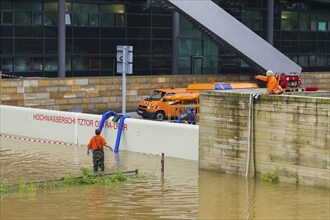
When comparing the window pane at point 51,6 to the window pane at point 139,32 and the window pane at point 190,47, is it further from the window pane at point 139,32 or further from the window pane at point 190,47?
the window pane at point 190,47

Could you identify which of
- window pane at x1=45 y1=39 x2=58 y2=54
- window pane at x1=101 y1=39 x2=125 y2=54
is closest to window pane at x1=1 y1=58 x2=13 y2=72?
window pane at x1=45 y1=39 x2=58 y2=54

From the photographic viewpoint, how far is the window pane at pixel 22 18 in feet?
173

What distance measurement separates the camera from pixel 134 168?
31844 millimetres

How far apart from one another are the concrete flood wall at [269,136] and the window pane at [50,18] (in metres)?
24.8

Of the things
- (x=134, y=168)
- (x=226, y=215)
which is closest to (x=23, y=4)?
(x=134, y=168)

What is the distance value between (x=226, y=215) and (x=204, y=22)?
29397 mm

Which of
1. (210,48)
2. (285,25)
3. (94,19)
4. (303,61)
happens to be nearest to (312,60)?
(303,61)

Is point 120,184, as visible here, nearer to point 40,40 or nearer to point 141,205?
point 141,205

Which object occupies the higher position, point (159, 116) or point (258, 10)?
point (258, 10)

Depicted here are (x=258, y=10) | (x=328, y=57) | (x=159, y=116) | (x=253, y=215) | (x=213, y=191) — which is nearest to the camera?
(x=253, y=215)

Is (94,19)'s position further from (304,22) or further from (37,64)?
(304,22)

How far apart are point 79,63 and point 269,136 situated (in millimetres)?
28851

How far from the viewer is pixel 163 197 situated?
26328 mm

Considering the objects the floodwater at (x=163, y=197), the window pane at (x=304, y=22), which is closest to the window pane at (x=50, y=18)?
the window pane at (x=304, y=22)
